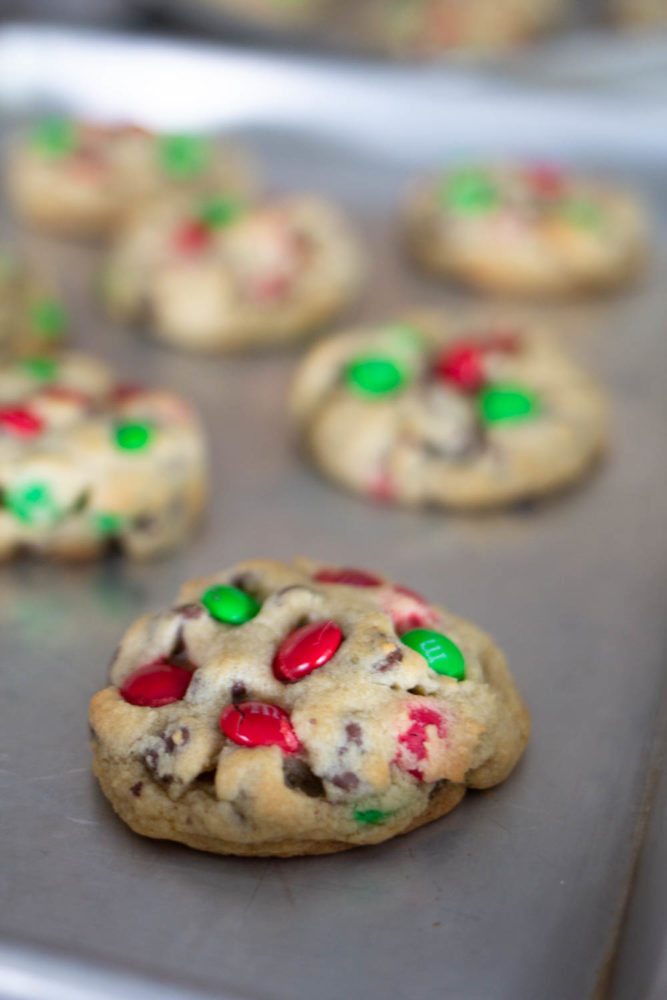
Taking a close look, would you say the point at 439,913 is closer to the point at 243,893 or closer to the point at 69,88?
the point at 243,893

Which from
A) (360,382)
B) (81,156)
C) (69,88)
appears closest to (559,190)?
(360,382)

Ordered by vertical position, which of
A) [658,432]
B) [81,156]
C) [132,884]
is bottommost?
[132,884]

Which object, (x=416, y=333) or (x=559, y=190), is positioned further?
(x=559, y=190)

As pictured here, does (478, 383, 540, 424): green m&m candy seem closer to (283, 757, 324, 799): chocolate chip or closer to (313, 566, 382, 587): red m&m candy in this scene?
(313, 566, 382, 587): red m&m candy

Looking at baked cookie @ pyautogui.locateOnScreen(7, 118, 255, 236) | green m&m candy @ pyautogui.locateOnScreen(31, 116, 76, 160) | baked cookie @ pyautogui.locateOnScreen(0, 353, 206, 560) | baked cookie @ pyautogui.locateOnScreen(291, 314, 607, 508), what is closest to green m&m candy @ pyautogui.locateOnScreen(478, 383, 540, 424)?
baked cookie @ pyautogui.locateOnScreen(291, 314, 607, 508)

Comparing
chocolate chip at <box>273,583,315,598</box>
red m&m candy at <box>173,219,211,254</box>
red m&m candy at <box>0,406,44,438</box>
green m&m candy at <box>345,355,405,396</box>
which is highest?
red m&m candy at <box>173,219,211,254</box>

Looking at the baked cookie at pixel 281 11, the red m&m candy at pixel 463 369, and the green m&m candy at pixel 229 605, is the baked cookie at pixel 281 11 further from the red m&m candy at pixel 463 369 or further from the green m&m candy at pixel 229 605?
the green m&m candy at pixel 229 605
